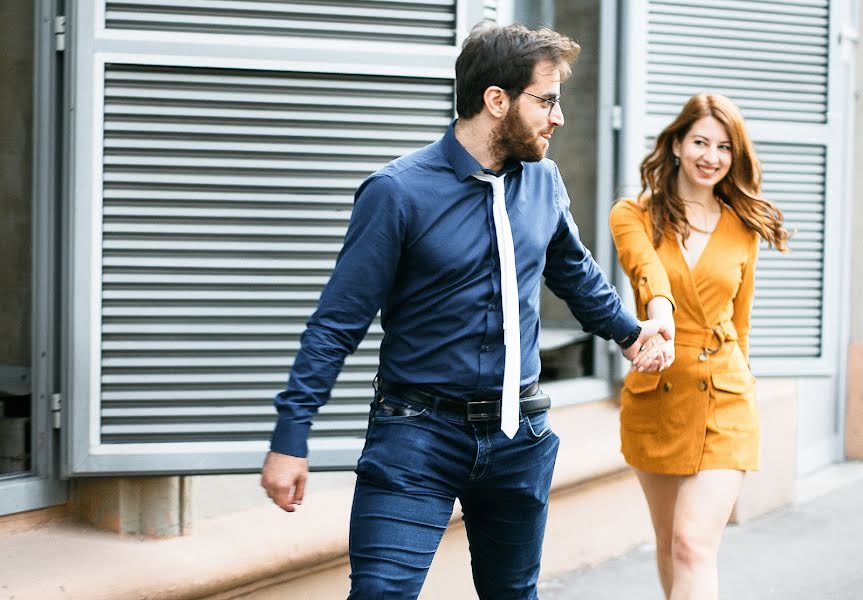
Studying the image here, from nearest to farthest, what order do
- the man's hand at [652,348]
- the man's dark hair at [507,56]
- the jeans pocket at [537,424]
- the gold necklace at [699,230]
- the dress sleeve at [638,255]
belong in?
the man's dark hair at [507,56]
the jeans pocket at [537,424]
the man's hand at [652,348]
the dress sleeve at [638,255]
the gold necklace at [699,230]

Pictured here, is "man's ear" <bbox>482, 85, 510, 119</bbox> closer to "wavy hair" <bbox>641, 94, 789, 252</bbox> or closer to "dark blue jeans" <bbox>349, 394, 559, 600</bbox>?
"dark blue jeans" <bbox>349, 394, 559, 600</bbox>

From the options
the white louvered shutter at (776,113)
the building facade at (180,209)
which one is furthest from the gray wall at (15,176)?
the white louvered shutter at (776,113)

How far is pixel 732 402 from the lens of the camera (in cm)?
381

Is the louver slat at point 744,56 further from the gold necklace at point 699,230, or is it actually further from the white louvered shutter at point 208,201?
the white louvered shutter at point 208,201

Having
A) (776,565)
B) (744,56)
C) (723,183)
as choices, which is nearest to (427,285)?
(723,183)

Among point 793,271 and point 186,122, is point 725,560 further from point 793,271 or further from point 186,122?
point 186,122

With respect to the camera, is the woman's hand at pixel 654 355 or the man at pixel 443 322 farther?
the woman's hand at pixel 654 355

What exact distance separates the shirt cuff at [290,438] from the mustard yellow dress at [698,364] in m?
1.34

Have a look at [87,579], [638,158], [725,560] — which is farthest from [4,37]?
[725,560]

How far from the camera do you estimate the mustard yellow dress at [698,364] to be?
3746 millimetres

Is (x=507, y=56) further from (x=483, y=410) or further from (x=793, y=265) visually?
(x=793, y=265)

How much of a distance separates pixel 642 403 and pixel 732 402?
0.25 meters

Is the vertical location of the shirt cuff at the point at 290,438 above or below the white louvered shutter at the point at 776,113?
below

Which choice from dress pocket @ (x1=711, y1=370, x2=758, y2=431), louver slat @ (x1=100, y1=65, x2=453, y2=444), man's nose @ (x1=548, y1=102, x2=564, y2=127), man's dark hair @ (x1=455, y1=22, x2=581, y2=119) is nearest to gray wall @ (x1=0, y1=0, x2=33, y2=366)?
louver slat @ (x1=100, y1=65, x2=453, y2=444)
